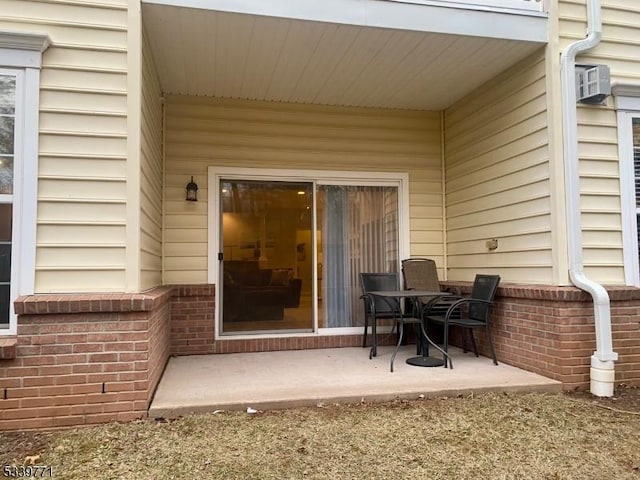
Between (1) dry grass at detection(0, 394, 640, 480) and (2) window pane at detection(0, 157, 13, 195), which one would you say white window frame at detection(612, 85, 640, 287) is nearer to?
(1) dry grass at detection(0, 394, 640, 480)

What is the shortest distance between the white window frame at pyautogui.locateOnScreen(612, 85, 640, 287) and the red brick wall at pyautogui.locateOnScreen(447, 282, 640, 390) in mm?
257

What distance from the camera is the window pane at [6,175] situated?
2.96m

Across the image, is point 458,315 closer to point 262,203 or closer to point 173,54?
point 262,203

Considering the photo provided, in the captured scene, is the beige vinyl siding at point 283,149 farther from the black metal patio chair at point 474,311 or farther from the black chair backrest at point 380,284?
the black metal patio chair at point 474,311

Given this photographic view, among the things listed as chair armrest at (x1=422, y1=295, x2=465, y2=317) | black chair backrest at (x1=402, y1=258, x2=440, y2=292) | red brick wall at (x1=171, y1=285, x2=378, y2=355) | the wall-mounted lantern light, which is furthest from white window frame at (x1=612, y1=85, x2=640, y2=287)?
the wall-mounted lantern light

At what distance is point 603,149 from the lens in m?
3.77

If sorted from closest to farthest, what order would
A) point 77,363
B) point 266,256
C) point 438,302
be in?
point 77,363, point 438,302, point 266,256

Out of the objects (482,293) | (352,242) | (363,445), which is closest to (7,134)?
(363,445)

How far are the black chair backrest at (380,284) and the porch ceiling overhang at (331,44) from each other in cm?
198

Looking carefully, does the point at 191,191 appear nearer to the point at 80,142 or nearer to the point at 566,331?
the point at 80,142

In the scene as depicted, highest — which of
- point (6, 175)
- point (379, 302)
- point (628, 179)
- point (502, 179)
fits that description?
point (502, 179)

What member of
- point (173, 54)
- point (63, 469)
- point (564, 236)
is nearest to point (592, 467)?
point (564, 236)

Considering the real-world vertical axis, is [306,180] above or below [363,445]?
above

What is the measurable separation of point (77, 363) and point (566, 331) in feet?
11.4
